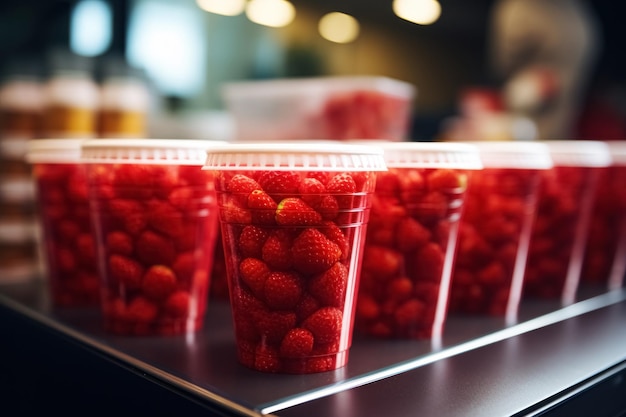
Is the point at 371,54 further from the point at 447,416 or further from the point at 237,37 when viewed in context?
the point at 447,416

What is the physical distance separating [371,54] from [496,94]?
626mm

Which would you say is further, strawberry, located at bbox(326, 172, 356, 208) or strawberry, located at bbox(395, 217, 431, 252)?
strawberry, located at bbox(395, 217, 431, 252)

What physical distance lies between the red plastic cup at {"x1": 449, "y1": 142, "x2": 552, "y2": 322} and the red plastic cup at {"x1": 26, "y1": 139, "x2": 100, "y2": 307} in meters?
0.61

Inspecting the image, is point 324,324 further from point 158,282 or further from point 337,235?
point 158,282

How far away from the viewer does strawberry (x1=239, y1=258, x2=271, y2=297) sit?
72 centimetres

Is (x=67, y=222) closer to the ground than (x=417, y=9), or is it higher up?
closer to the ground

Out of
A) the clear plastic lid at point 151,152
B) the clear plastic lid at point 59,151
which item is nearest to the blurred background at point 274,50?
the clear plastic lid at point 59,151

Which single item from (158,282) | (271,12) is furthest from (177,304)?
(271,12)

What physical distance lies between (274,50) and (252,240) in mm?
1903

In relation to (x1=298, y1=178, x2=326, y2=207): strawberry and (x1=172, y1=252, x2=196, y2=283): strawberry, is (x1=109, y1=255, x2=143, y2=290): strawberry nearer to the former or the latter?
(x1=172, y1=252, x2=196, y2=283): strawberry

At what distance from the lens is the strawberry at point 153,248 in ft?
2.90

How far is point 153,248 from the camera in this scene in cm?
89

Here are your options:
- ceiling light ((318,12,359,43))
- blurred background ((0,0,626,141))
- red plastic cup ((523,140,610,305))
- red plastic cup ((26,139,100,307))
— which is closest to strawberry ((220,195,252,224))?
red plastic cup ((26,139,100,307))

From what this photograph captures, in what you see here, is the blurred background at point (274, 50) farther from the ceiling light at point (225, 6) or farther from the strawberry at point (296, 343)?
the strawberry at point (296, 343)
